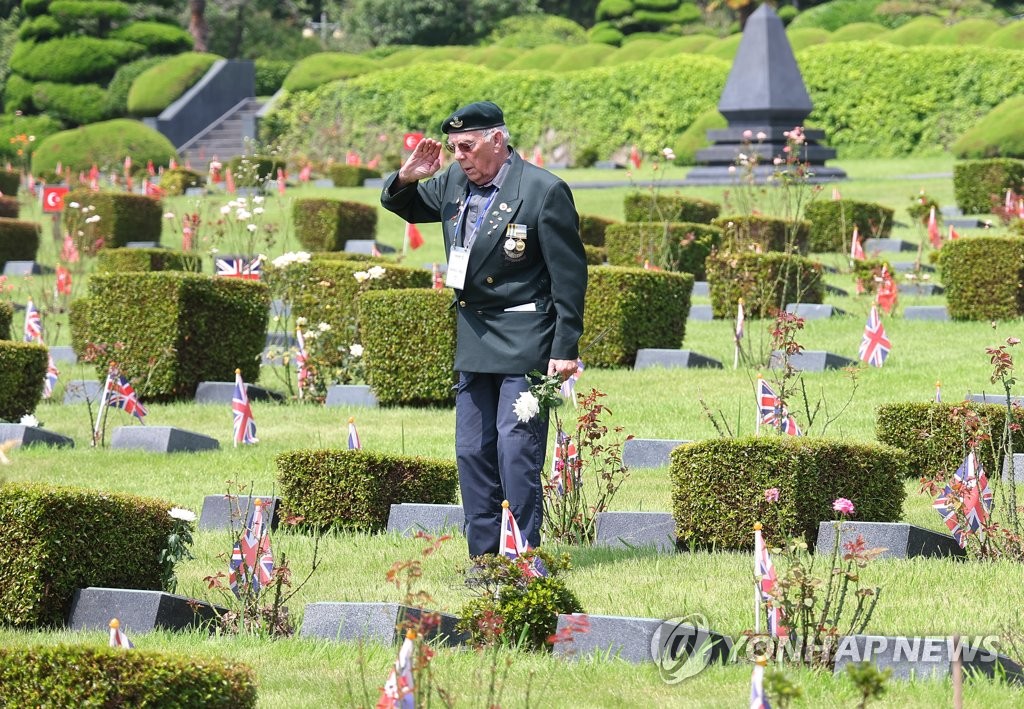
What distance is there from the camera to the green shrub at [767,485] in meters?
6.88

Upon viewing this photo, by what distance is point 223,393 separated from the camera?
12414 mm

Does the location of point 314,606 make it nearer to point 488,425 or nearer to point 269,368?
point 488,425

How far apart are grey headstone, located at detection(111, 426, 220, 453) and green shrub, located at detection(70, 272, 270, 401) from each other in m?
1.81

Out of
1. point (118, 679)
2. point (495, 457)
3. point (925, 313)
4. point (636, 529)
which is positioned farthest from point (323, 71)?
point (118, 679)

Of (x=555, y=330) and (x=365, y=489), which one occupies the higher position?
(x=555, y=330)

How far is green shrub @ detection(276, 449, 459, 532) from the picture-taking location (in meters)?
7.84

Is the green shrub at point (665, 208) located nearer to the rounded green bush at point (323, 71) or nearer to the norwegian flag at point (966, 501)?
the norwegian flag at point (966, 501)

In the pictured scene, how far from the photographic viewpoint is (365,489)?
25.7 feet

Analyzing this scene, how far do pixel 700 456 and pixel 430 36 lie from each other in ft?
158

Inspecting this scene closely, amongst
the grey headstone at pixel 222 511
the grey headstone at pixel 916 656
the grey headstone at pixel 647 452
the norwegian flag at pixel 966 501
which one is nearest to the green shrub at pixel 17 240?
the grey headstone at pixel 647 452

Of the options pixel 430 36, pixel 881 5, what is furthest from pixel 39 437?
pixel 430 36

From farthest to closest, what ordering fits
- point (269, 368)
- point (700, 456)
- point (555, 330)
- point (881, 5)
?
point (881, 5)
point (269, 368)
point (700, 456)
point (555, 330)

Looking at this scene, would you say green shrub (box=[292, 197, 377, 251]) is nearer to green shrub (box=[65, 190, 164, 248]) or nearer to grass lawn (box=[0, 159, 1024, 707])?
green shrub (box=[65, 190, 164, 248])

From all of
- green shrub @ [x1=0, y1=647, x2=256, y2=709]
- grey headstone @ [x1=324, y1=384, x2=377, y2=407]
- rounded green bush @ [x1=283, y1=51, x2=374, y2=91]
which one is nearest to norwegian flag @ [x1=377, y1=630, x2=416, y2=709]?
Answer: green shrub @ [x1=0, y1=647, x2=256, y2=709]
